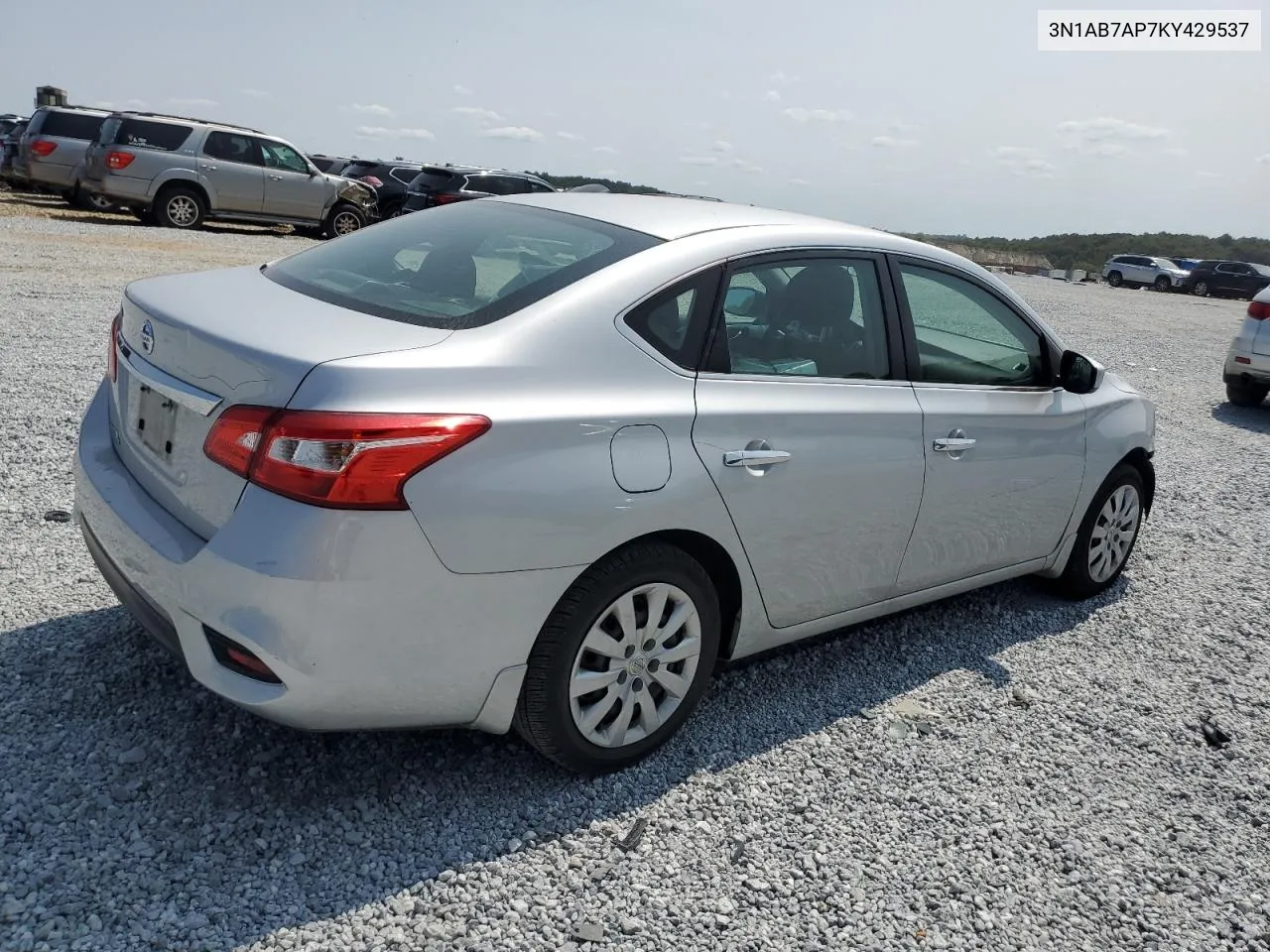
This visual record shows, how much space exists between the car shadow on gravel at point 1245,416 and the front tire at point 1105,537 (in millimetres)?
6086

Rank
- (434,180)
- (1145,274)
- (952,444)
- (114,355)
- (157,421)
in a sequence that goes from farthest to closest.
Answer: (1145,274)
(434,180)
(952,444)
(114,355)
(157,421)

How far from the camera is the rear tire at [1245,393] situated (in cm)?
1128

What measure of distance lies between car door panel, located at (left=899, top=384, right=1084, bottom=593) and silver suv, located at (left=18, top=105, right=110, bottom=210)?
20796 millimetres

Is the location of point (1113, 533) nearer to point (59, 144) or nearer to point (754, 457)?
point (754, 457)

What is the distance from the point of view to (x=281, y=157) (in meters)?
20.1

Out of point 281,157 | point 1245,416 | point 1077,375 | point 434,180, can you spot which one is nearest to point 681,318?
point 1077,375

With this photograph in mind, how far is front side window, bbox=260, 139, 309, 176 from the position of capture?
1992cm

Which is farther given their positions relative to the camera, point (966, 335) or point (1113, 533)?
point (1113, 533)

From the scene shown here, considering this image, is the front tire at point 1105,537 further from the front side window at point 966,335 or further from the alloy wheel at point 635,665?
the alloy wheel at point 635,665

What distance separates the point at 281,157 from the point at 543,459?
63.4ft

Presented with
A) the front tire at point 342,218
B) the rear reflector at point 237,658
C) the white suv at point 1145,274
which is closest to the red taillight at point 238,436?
the rear reflector at point 237,658

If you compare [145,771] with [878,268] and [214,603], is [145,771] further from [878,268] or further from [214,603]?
[878,268]

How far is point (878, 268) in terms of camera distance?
3891mm

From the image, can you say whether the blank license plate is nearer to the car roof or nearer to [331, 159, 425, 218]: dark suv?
the car roof
